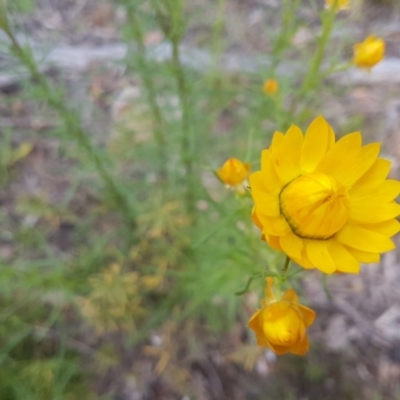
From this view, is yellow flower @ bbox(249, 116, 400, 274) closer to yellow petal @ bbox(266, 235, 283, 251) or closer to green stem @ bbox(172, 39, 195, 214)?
yellow petal @ bbox(266, 235, 283, 251)

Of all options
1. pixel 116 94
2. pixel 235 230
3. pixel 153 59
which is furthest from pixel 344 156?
pixel 116 94

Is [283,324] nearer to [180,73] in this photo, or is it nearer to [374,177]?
[374,177]

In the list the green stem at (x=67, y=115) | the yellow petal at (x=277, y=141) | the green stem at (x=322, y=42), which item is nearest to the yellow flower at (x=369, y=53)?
the green stem at (x=322, y=42)

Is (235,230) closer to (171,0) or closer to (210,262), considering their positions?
(210,262)

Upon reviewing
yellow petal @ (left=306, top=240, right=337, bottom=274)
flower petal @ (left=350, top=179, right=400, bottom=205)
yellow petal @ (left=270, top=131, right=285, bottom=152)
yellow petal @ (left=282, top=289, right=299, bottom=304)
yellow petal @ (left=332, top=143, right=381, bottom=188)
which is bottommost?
yellow petal @ (left=282, top=289, right=299, bottom=304)

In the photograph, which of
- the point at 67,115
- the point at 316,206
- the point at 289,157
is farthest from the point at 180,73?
the point at 316,206

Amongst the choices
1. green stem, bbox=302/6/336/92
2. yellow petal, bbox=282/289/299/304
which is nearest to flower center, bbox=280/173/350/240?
yellow petal, bbox=282/289/299/304
